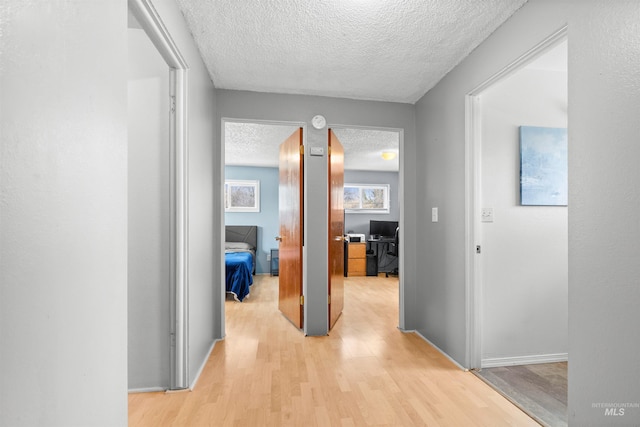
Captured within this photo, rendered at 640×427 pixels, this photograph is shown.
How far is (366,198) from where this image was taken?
6840mm

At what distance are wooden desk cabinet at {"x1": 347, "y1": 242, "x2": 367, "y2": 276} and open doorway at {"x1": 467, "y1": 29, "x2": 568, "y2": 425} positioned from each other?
12.5 ft

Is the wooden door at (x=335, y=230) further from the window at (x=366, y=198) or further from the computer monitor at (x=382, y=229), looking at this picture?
the window at (x=366, y=198)

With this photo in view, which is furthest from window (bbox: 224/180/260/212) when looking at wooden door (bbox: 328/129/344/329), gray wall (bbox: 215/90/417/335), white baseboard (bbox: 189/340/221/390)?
white baseboard (bbox: 189/340/221/390)

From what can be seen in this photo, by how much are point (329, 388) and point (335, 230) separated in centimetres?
155

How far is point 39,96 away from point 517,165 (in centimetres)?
267

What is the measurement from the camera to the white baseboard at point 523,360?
2.26 meters

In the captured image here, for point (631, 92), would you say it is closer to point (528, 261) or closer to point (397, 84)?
point (528, 261)

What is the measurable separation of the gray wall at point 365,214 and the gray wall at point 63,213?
5.86m

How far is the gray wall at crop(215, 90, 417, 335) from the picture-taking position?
2.83 metres

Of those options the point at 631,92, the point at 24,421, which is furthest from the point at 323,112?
the point at 24,421

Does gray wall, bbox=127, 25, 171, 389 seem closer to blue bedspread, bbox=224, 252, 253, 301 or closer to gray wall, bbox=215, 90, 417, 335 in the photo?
gray wall, bbox=215, 90, 417, 335

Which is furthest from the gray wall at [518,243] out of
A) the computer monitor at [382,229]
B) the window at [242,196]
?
the window at [242,196]

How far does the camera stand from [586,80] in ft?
4.42

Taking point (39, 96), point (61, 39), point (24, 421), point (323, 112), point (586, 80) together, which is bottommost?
point (24, 421)
